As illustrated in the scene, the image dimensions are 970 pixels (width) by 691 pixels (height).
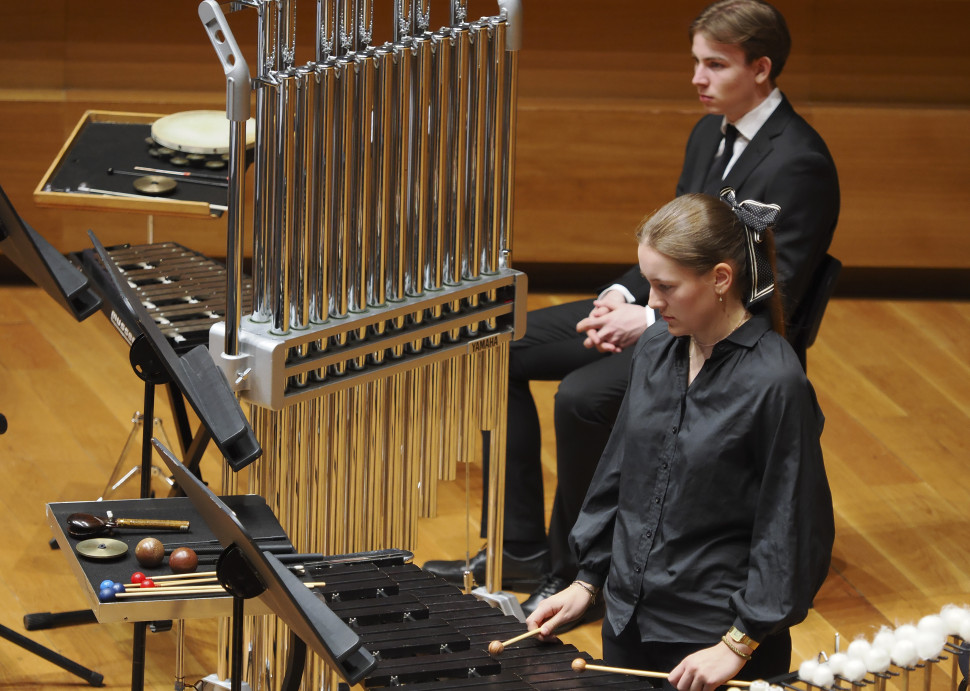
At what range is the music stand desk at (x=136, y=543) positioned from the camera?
2381 millimetres

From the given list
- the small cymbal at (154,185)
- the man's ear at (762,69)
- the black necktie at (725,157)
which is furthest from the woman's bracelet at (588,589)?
the small cymbal at (154,185)

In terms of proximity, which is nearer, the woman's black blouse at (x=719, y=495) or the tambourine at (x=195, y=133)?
the woman's black blouse at (x=719, y=495)

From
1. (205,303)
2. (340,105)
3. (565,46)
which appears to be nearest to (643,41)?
(565,46)

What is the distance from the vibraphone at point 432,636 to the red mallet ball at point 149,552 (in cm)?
30

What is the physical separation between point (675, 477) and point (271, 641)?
99 centimetres

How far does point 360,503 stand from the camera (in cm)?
308

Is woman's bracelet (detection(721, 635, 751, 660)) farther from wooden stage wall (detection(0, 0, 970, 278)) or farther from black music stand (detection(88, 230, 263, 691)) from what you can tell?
wooden stage wall (detection(0, 0, 970, 278))

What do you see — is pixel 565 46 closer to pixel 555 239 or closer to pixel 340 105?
pixel 555 239

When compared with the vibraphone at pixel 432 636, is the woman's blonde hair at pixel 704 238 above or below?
above

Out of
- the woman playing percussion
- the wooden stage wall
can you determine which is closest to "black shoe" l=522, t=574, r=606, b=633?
the woman playing percussion

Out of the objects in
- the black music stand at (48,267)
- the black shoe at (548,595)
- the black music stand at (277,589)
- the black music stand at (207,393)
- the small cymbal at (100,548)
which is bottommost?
the black shoe at (548,595)

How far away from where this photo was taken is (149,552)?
A: 8.10 ft

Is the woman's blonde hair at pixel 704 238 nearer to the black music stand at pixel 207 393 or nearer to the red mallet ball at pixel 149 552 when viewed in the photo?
the black music stand at pixel 207 393

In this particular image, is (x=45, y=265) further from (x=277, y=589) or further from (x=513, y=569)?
(x=513, y=569)
